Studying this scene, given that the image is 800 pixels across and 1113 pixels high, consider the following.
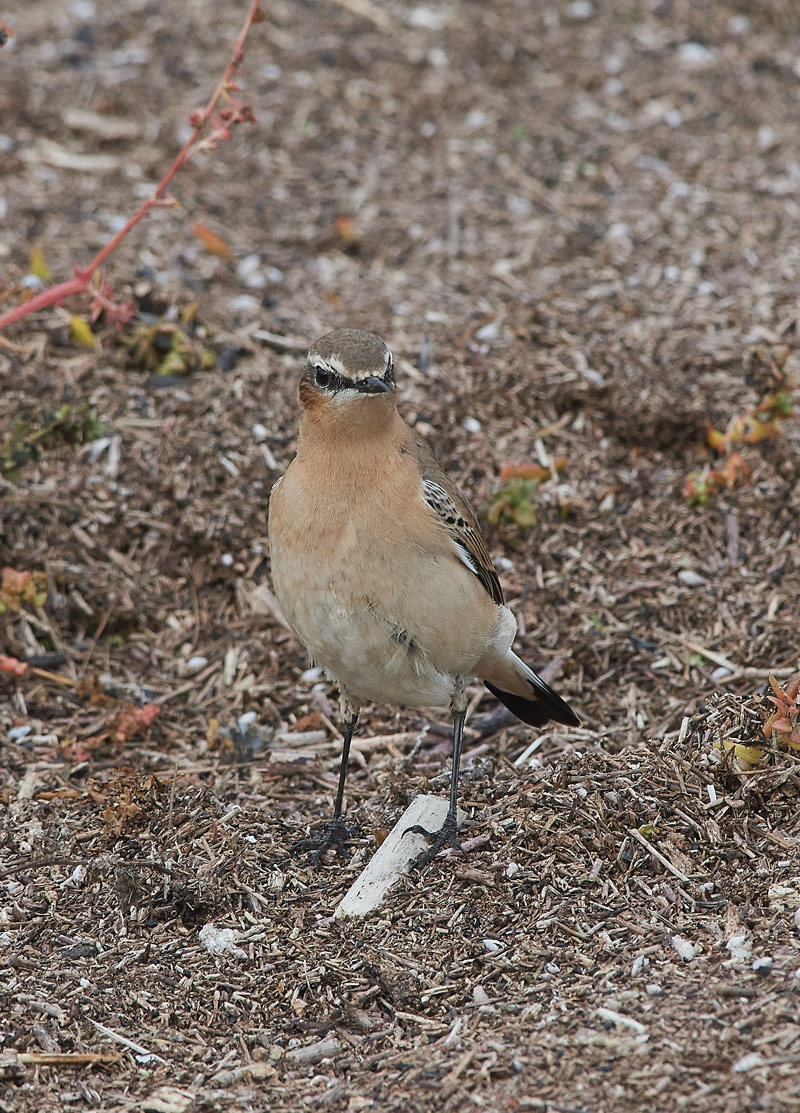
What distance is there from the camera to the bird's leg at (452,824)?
212 inches

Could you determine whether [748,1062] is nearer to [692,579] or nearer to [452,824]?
[452,824]

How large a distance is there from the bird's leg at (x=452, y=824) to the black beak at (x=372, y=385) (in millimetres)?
1426

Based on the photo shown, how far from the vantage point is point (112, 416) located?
7637mm

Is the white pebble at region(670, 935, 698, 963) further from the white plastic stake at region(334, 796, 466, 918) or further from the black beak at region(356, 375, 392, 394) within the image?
the black beak at region(356, 375, 392, 394)

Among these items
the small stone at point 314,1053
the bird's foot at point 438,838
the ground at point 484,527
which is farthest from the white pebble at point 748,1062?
the bird's foot at point 438,838

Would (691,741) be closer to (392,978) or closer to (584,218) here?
(392,978)

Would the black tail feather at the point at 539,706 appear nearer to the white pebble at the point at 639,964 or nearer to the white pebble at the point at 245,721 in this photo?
the white pebble at the point at 245,721

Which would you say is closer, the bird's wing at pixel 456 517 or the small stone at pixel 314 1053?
the small stone at pixel 314 1053

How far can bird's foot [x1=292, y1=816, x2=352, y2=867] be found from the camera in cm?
552

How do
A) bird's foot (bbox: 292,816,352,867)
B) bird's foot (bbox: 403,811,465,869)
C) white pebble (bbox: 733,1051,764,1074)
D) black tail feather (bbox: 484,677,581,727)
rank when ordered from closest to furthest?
1. white pebble (bbox: 733,1051,764,1074)
2. bird's foot (bbox: 403,811,465,869)
3. bird's foot (bbox: 292,816,352,867)
4. black tail feather (bbox: 484,677,581,727)

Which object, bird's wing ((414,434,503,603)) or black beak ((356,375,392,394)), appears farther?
bird's wing ((414,434,503,603))

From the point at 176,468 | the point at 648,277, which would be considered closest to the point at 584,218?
the point at 648,277

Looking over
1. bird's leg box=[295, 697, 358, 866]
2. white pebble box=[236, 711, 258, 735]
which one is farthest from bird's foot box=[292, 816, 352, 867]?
white pebble box=[236, 711, 258, 735]

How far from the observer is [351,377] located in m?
5.20
